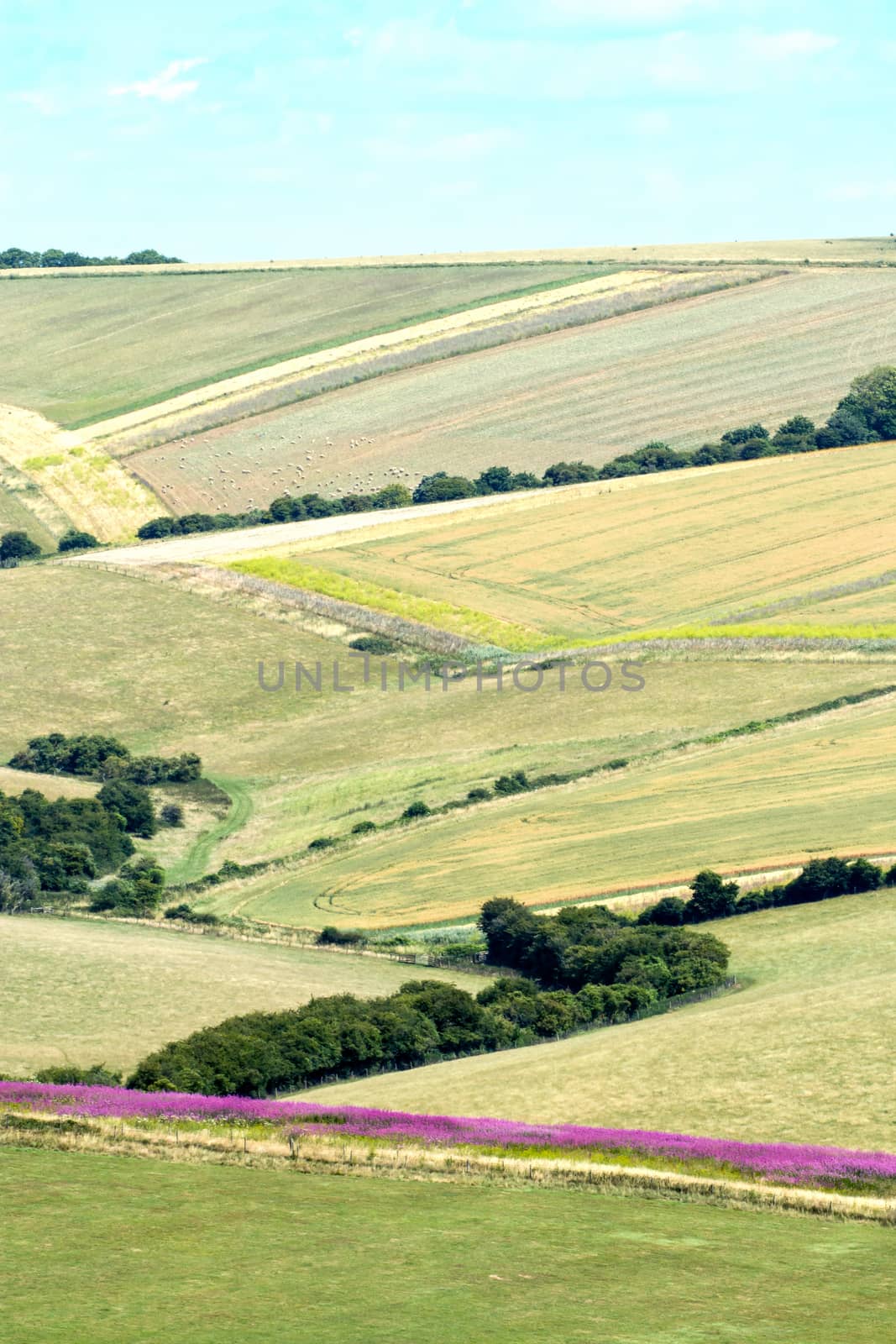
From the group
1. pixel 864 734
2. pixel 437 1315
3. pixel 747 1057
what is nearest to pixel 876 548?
pixel 864 734

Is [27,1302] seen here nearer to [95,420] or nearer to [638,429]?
[638,429]

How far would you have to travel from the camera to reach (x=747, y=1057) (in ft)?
149

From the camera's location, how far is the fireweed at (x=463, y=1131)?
35219 millimetres

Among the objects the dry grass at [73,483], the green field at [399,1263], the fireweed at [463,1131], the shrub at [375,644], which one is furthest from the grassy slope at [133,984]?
the dry grass at [73,483]

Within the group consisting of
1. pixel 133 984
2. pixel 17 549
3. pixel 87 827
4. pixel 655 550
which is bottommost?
pixel 133 984

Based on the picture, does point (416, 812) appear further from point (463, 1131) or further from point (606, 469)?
point (606, 469)

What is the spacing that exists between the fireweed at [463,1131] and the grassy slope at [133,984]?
357 inches

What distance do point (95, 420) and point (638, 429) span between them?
5422 cm

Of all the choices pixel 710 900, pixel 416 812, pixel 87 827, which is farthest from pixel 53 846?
pixel 710 900

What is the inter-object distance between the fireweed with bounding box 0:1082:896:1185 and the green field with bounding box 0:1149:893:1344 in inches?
94.5

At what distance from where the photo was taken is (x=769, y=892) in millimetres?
68750

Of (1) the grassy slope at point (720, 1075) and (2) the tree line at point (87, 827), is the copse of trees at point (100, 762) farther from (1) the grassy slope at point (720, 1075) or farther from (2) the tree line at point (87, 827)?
(1) the grassy slope at point (720, 1075)

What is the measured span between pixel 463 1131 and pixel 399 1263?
9.54m

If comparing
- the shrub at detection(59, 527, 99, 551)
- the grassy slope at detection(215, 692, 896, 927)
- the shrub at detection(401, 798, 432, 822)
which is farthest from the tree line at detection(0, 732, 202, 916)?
the shrub at detection(59, 527, 99, 551)
